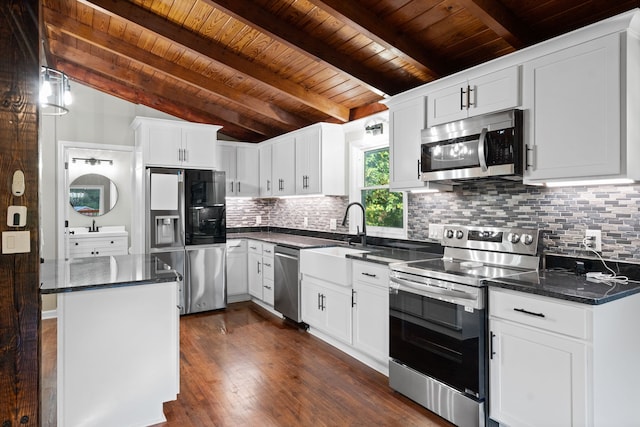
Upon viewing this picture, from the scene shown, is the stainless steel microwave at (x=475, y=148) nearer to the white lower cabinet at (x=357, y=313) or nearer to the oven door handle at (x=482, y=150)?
the oven door handle at (x=482, y=150)

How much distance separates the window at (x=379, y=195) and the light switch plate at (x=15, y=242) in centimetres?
296

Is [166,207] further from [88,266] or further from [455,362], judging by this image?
[455,362]

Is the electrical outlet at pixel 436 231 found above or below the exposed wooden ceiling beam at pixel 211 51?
below

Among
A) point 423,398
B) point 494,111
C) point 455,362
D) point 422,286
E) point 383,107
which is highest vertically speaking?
point 383,107

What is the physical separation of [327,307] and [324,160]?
1.62 m

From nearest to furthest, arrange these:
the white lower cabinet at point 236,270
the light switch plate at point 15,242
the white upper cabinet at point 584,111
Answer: the light switch plate at point 15,242
the white upper cabinet at point 584,111
the white lower cabinet at point 236,270

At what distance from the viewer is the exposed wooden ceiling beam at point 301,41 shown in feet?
9.20

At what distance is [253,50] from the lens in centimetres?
362

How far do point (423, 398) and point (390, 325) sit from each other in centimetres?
51

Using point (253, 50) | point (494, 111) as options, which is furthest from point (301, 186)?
point (494, 111)

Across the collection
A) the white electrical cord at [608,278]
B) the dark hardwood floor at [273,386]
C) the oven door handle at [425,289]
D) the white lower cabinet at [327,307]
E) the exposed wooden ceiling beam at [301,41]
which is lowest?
the dark hardwood floor at [273,386]

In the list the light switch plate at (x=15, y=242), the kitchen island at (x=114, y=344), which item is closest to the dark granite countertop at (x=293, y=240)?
the kitchen island at (x=114, y=344)

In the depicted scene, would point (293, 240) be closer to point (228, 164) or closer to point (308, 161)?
point (308, 161)

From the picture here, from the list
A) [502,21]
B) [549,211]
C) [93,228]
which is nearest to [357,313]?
[549,211]
